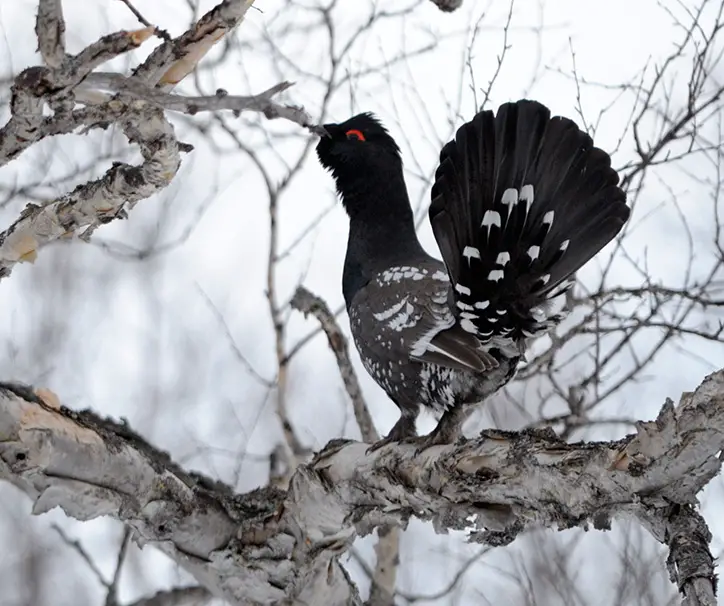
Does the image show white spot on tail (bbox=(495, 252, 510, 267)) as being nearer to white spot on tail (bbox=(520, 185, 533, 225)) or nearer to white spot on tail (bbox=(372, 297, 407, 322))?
white spot on tail (bbox=(520, 185, 533, 225))

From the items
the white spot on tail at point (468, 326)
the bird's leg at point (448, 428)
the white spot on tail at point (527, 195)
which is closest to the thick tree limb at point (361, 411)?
the bird's leg at point (448, 428)

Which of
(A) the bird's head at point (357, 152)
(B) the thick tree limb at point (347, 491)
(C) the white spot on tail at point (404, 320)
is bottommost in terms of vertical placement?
(B) the thick tree limb at point (347, 491)

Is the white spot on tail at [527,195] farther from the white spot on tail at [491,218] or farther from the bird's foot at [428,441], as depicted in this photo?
the bird's foot at [428,441]

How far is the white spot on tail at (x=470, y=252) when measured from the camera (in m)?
3.39

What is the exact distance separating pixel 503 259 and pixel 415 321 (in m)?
0.74

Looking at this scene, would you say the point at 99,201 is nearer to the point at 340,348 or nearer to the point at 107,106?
the point at 107,106

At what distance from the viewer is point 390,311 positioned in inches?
164

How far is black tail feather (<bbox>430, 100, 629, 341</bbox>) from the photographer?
10.9 feet

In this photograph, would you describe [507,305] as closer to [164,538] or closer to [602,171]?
[602,171]

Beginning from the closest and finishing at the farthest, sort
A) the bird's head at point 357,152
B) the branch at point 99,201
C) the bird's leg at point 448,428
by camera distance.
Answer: the branch at point 99,201
the bird's leg at point 448,428
the bird's head at point 357,152

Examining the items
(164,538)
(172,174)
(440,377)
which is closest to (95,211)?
(172,174)

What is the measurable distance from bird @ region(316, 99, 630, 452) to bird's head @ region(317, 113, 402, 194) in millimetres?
899

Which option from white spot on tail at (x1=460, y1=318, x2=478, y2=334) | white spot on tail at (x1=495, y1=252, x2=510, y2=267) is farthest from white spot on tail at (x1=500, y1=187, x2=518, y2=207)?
white spot on tail at (x1=460, y1=318, x2=478, y2=334)

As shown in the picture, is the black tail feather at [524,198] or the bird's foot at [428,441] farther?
the black tail feather at [524,198]
